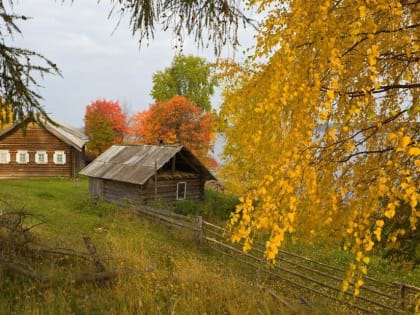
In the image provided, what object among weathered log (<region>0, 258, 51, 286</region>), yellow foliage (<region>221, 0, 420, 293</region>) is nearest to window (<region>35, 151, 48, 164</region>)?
weathered log (<region>0, 258, 51, 286</region>)

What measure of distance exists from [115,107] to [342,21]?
5039cm

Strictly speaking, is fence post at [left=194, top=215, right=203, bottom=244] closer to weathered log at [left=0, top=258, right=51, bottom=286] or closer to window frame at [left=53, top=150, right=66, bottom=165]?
weathered log at [left=0, top=258, right=51, bottom=286]

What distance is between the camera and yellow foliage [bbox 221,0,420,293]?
3.22 metres

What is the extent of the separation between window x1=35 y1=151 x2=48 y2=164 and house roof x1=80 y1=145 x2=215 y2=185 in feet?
39.0

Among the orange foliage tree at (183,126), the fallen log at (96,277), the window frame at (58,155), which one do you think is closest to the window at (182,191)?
the orange foliage tree at (183,126)

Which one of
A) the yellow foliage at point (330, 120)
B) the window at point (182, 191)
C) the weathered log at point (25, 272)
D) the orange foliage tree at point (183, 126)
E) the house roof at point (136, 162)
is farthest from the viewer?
the orange foliage tree at point (183, 126)

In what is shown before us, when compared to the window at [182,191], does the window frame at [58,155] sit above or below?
above

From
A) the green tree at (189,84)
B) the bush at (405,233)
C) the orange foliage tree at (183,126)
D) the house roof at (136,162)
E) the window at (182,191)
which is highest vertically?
the green tree at (189,84)

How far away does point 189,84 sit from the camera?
153 feet

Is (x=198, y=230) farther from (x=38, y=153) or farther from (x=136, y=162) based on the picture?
(x=38, y=153)

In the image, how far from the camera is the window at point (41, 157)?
36.3 m

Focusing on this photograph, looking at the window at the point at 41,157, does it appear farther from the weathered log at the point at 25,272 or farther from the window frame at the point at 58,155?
the weathered log at the point at 25,272

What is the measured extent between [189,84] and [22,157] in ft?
67.1

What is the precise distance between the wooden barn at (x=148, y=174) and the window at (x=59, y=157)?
11.4m
